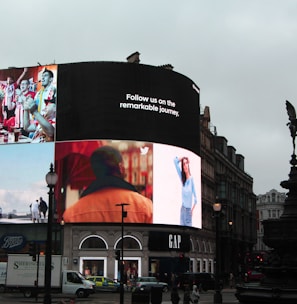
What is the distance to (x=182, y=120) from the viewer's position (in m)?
82.8

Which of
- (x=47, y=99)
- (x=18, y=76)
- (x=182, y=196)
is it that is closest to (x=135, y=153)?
(x=182, y=196)

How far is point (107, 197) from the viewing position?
250 feet

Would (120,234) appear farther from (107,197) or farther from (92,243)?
(107,197)

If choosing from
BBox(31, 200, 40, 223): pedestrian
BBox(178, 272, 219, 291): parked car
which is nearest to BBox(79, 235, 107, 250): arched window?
BBox(31, 200, 40, 223): pedestrian

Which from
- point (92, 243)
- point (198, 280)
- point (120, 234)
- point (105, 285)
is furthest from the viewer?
point (92, 243)

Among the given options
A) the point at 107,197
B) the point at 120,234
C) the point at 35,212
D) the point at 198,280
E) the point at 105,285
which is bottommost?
the point at 105,285

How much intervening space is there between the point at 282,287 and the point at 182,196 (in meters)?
61.6

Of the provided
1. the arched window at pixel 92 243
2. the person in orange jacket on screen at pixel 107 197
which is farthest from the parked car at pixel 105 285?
the arched window at pixel 92 243

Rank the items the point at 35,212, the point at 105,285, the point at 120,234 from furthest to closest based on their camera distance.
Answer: the point at 35,212, the point at 120,234, the point at 105,285

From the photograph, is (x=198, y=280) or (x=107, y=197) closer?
(x=198, y=280)

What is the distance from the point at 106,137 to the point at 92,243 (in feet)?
45.5

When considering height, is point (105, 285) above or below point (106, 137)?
below

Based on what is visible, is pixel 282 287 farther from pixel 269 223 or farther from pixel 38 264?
pixel 38 264

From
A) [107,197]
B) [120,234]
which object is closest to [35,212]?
[107,197]
